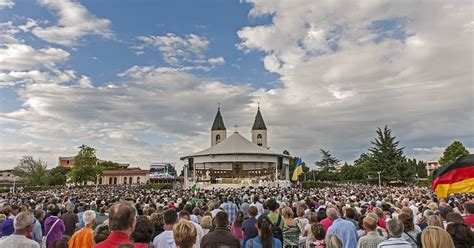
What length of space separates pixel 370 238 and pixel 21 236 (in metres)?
4.16

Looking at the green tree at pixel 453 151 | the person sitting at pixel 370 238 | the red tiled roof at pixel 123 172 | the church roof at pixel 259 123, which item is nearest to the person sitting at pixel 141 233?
the person sitting at pixel 370 238

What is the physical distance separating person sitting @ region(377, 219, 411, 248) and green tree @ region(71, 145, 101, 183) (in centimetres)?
6545

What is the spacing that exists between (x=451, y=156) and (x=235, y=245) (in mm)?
63452

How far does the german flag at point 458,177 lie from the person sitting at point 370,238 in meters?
4.52

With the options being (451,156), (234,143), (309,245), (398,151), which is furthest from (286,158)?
(309,245)

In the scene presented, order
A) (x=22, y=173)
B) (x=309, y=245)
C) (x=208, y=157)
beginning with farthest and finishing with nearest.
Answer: (x=22, y=173)
(x=208, y=157)
(x=309, y=245)

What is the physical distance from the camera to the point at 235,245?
337 cm

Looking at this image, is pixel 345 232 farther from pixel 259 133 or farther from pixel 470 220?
pixel 259 133

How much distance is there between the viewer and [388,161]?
52812 millimetres

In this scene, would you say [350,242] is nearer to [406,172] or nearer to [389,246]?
[389,246]

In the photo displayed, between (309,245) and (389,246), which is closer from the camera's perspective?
(389,246)

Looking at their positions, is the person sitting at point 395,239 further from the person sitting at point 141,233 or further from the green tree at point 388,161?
the green tree at point 388,161

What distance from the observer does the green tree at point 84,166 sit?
2454 inches

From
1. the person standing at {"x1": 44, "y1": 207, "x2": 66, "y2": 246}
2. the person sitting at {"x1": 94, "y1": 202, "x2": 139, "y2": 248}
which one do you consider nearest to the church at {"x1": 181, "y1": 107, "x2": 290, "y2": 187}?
the person standing at {"x1": 44, "y1": 207, "x2": 66, "y2": 246}
